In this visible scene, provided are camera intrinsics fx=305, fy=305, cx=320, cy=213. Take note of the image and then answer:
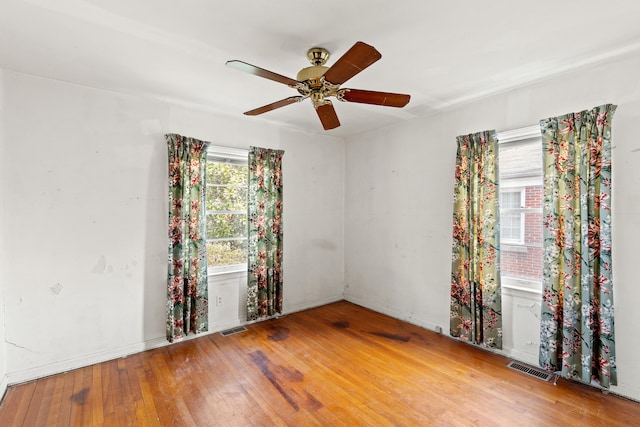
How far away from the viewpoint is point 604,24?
193cm

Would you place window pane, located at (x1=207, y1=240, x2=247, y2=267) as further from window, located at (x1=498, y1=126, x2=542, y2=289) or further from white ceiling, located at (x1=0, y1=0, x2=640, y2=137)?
window, located at (x1=498, y1=126, x2=542, y2=289)

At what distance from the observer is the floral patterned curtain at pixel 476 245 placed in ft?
9.78

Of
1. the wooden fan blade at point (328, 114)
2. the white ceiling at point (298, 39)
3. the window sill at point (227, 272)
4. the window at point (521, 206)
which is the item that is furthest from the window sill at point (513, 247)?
the window sill at point (227, 272)

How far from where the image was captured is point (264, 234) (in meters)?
3.88

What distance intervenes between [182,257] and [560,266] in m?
3.56

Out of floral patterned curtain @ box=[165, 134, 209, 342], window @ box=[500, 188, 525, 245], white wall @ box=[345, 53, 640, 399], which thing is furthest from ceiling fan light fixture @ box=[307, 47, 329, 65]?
window @ box=[500, 188, 525, 245]

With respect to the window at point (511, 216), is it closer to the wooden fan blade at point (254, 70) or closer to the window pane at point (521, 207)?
the window pane at point (521, 207)

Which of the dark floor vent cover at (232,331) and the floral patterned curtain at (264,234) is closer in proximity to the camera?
the dark floor vent cover at (232,331)

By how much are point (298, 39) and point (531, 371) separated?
10.9ft

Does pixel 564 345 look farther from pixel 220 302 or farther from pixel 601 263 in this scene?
pixel 220 302

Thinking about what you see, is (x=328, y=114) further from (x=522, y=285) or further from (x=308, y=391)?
(x=522, y=285)

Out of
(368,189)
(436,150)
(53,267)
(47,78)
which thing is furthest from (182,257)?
(436,150)

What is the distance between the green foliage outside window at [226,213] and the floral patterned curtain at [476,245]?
253 cm

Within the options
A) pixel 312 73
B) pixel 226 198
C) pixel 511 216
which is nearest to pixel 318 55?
pixel 312 73
